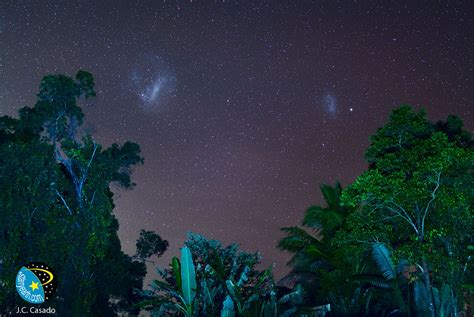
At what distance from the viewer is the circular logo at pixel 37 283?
17.7 meters

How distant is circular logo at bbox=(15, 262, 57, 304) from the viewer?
17672mm

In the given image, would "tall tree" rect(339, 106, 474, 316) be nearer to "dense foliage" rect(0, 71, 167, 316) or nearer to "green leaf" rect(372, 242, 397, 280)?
"green leaf" rect(372, 242, 397, 280)

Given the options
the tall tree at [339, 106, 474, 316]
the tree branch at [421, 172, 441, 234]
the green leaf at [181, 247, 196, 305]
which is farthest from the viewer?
the green leaf at [181, 247, 196, 305]

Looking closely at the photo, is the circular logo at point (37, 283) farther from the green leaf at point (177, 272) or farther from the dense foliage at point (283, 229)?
the green leaf at point (177, 272)

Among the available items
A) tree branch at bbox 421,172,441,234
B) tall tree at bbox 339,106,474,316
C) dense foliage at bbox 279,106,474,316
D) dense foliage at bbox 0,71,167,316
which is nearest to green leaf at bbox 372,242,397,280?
dense foliage at bbox 279,106,474,316

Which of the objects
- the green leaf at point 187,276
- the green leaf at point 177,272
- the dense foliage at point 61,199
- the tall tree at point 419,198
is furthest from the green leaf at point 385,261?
the dense foliage at point 61,199

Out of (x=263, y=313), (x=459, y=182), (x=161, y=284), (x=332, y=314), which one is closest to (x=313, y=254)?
(x=332, y=314)

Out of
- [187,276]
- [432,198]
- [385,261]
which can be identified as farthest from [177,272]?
[432,198]

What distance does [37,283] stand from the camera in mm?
18781

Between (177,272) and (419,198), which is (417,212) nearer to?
(419,198)

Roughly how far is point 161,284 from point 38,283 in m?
5.00

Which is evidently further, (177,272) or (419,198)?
(177,272)

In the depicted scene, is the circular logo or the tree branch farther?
the circular logo

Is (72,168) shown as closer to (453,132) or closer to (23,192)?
(23,192)
